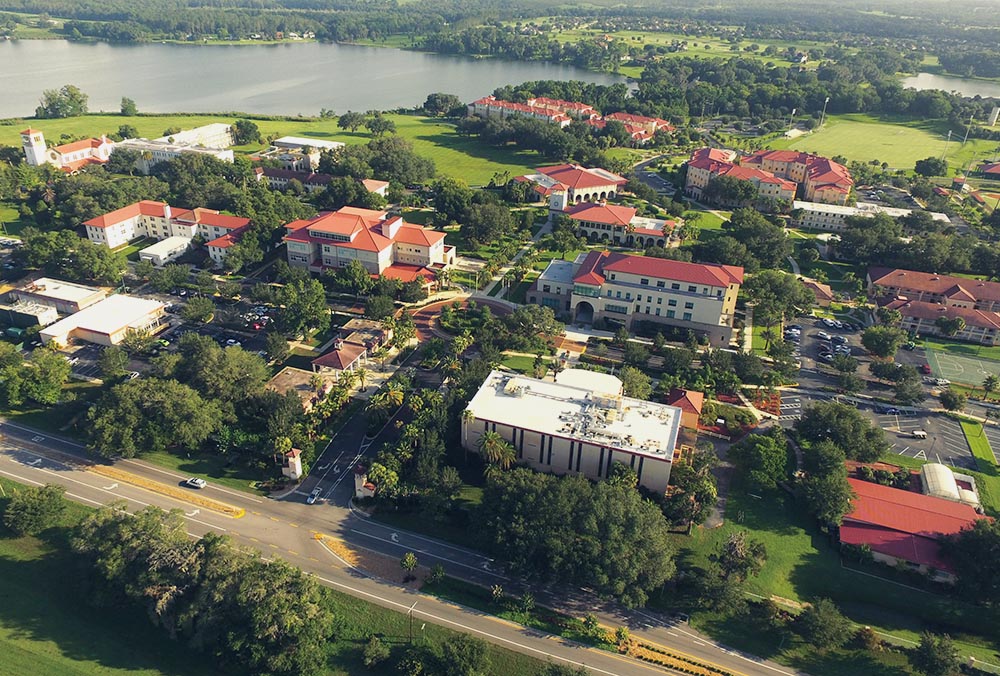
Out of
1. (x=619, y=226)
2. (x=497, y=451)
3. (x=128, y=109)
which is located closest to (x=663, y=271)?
(x=619, y=226)

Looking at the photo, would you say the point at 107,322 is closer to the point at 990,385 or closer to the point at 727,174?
the point at 990,385

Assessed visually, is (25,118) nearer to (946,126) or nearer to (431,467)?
(431,467)

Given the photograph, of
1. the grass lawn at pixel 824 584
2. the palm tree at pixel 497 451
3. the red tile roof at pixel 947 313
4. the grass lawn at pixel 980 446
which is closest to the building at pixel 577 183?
the red tile roof at pixel 947 313

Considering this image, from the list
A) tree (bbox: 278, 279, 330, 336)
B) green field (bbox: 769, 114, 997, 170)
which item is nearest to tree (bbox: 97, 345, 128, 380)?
tree (bbox: 278, 279, 330, 336)

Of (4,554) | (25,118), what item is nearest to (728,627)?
(4,554)

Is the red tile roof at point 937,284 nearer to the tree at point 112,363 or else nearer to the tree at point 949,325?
the tree at point 949,325

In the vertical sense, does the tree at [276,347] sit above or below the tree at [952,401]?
above
